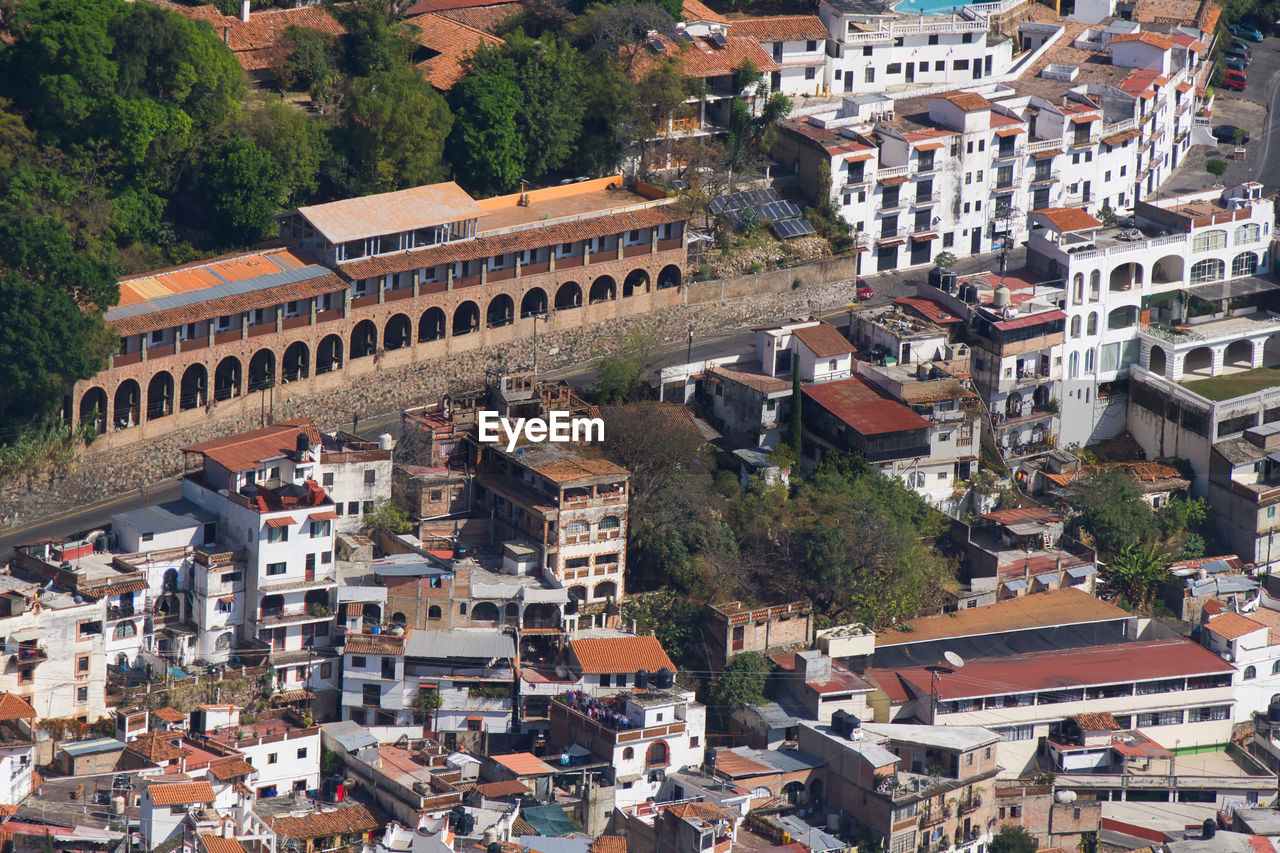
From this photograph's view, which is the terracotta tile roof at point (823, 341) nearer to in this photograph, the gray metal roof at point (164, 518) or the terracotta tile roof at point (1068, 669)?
the terracotta tile roof at point (1068, 669)

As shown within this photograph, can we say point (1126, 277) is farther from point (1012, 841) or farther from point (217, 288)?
point (217, 288)

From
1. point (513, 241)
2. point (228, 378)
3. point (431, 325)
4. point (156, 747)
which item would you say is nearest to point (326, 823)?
point (156, 747)

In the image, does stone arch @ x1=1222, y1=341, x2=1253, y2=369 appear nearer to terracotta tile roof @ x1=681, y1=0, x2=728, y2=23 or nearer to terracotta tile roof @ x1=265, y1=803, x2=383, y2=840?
terracotta tile roof @ x1=681, y1=0, x2=728, y2=23

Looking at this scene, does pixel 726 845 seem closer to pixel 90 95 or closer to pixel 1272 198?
pixel 90 95

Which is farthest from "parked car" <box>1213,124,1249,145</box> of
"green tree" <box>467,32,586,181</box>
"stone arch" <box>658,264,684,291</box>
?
"green tree" <box>467,32,586,181</box>

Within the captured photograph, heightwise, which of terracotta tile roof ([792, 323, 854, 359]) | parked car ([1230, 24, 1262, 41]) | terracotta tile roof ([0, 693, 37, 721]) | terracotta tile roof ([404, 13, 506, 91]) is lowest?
terracotta tile roof ([0, 693, 37, 721])

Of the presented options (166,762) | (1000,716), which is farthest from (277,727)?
(1000,716)

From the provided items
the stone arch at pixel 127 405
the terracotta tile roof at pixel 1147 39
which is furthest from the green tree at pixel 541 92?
the terracotta tile roof at pixel 1147 39

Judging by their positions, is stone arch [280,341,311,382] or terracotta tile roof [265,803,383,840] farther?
stone arch [280,341,311,382]
